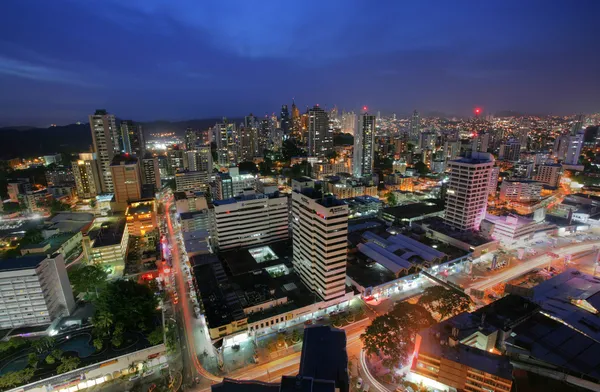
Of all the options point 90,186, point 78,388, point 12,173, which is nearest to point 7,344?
point 78,388

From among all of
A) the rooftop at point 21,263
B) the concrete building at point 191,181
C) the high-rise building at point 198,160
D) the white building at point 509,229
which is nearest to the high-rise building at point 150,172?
the concrete building at point 191,181

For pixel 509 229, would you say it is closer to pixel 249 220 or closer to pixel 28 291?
pixel 249 220

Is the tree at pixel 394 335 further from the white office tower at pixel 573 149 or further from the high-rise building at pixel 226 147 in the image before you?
the white office tower at pixel 573 149

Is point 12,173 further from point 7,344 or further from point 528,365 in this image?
point 528,365

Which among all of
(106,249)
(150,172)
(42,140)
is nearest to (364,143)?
(150,172)

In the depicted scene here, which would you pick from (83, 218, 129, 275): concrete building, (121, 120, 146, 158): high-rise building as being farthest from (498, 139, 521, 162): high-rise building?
(121, 120, 146, 158): high-rise building

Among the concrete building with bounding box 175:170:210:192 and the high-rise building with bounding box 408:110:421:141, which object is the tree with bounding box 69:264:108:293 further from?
the high-rise building with bounding box 408:110:421:141
